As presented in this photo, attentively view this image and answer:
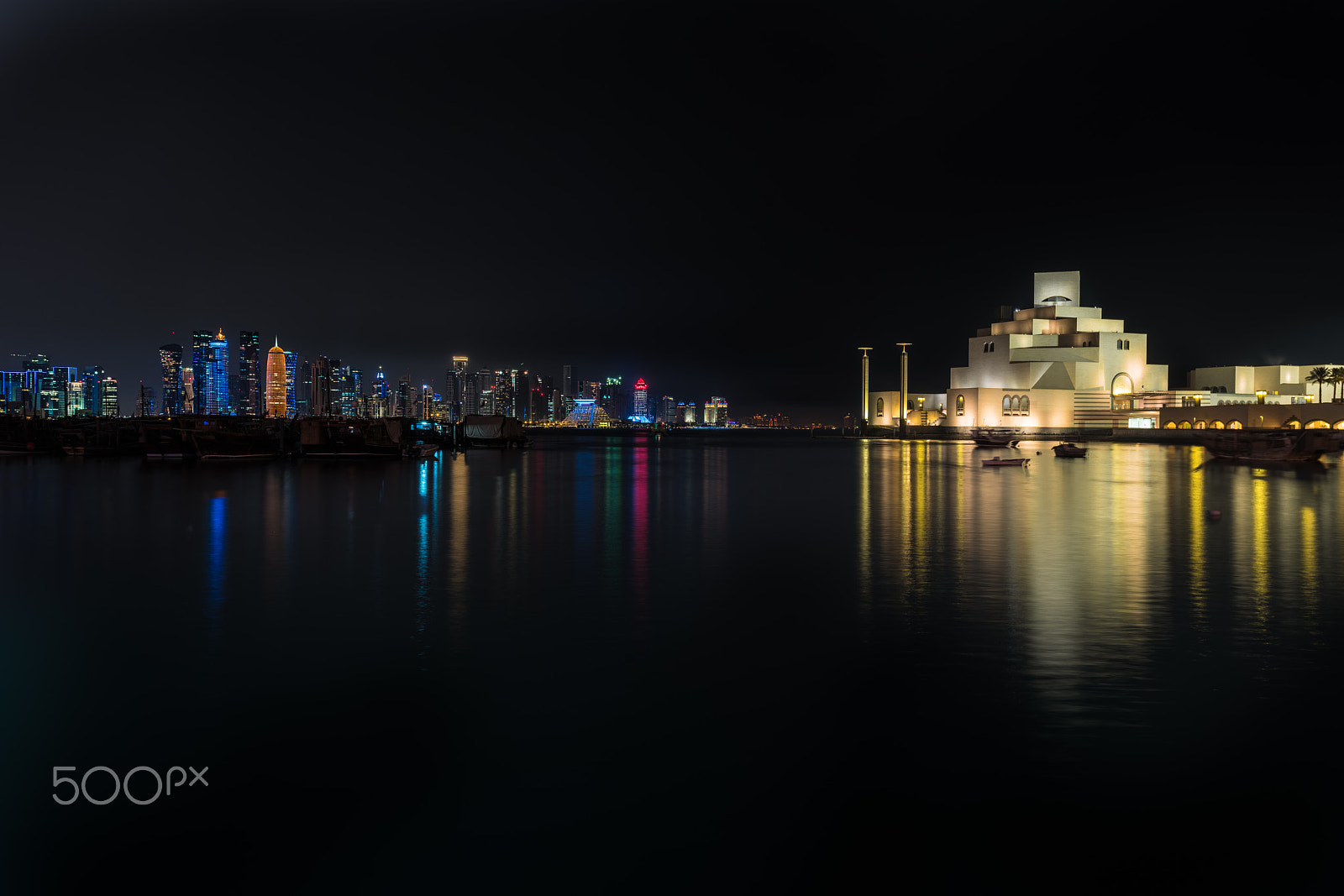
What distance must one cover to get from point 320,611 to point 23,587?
5.64m

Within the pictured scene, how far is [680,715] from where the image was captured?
7.50 metres

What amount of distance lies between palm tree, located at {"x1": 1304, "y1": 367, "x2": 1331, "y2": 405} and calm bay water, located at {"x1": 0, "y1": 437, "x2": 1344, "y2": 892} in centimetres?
12729

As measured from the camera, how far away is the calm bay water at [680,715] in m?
5.20

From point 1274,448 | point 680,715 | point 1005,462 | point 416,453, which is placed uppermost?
point 1274,448

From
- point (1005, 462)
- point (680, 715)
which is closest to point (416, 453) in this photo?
point (1005, 462)

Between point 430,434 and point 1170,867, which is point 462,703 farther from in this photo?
point 430,434

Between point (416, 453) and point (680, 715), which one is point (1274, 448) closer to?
point (416, 453)

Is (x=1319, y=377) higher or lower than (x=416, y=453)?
higher

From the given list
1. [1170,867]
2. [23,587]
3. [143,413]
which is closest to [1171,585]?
[1170,867]

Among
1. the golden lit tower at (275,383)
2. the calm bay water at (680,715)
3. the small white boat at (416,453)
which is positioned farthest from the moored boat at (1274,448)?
the golden lit tower at (275,383)

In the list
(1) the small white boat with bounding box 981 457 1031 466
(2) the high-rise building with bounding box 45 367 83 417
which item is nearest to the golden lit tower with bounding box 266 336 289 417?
(2) the high-rise building with bounding box 45 367 83 417

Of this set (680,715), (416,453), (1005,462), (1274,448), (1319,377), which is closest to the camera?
(680,715)

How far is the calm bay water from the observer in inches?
205

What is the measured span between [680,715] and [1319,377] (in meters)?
143
